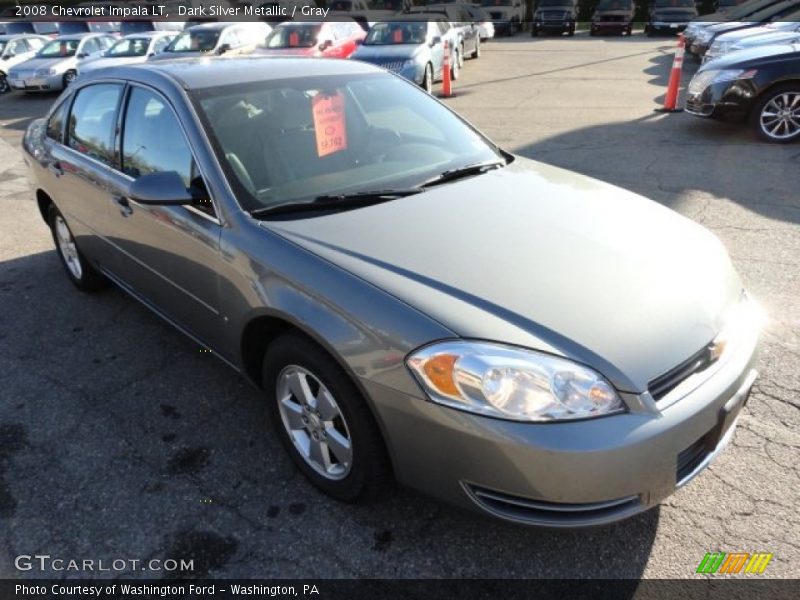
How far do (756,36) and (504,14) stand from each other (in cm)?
1804

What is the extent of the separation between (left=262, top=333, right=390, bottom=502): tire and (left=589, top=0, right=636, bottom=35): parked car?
2603 cm

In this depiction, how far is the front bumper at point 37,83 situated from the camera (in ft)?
48.9

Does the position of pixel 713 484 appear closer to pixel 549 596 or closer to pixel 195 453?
pixel 549 596

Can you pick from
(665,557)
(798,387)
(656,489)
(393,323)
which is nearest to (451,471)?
(393,323)

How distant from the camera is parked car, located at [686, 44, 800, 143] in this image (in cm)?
712

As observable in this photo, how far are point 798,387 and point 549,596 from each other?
1.86 meters

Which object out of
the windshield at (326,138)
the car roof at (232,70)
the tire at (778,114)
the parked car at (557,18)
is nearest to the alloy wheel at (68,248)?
the car roof at (232,70)

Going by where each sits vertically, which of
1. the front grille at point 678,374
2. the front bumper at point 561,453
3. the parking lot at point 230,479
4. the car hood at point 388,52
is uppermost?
the car hood at point 388,52

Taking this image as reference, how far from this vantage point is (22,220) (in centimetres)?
637

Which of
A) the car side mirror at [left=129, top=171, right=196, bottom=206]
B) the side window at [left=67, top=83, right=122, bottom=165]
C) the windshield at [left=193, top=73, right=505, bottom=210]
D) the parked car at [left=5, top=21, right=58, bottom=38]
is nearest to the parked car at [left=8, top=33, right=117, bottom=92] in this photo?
the parked car at [left=5, top=21, right=58, bottom=38]

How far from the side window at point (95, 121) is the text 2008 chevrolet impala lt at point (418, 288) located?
3 cm

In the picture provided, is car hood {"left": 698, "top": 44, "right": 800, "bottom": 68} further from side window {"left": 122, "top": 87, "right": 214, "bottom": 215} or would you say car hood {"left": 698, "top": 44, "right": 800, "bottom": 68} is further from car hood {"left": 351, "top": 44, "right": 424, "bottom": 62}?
side window {"left": 122, "top": 87, "right": 214, "bottom": 215}

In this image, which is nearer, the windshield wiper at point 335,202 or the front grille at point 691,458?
the front grille at point 691,458

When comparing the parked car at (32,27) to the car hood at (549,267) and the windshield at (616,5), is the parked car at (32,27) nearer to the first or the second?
the windshield at (616,5)
